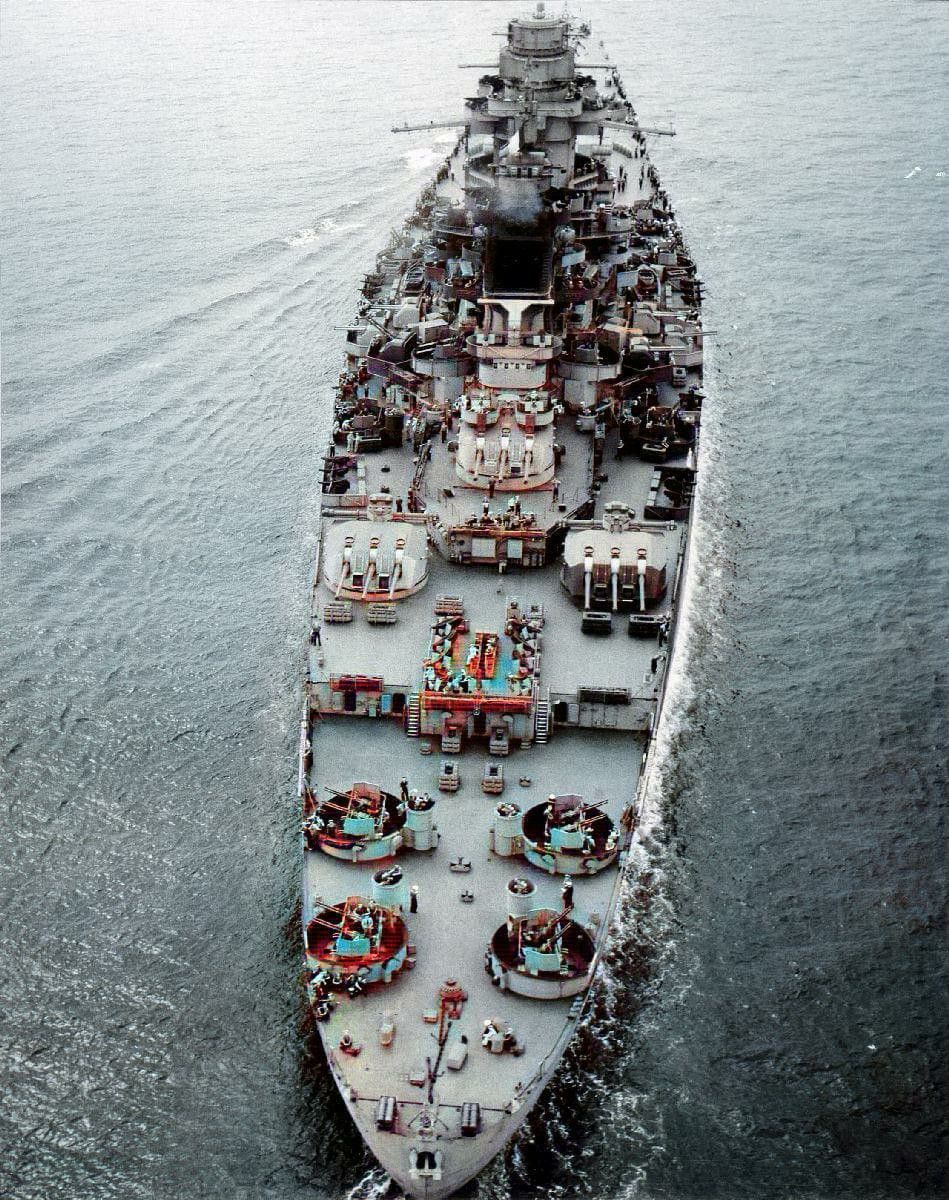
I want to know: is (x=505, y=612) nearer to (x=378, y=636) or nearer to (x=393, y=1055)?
(x=378, y=636)

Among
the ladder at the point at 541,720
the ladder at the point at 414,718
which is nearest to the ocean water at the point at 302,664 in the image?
the ladder at the point at 541,720

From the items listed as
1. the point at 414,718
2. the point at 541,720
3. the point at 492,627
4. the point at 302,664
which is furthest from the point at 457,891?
the point at 302,664

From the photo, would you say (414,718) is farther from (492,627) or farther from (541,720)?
(492,627)

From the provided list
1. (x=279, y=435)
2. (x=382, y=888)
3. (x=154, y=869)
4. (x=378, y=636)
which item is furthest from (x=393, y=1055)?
(x=279, y=435)

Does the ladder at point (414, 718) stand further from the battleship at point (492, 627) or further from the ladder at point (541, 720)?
the ladder at point (541, 720)

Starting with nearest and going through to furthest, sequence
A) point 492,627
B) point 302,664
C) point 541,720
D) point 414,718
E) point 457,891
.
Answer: point 457,891
point 541,720
point 414,718
point 492,627
point 302,664

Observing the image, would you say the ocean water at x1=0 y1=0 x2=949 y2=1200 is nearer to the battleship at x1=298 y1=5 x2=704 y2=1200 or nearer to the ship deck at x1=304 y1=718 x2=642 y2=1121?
the ship deck at x1=304 y1=718 x2=642 y2=1121
